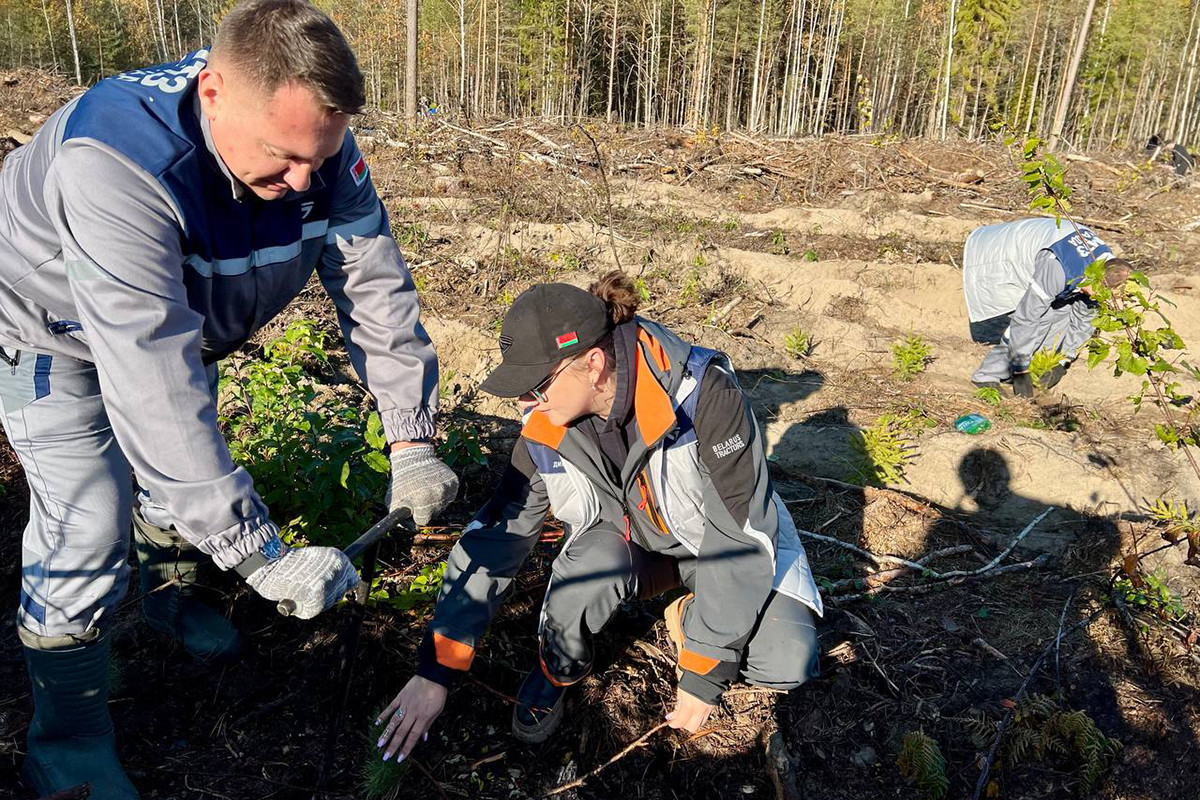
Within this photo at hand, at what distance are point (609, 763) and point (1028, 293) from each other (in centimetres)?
548

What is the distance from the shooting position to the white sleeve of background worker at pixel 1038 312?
6000 millimetres

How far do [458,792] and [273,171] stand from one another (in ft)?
5.88

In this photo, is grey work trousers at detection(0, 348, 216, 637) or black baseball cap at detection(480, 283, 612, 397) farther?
black baseball cap at detection(480, 283, 612, 397)

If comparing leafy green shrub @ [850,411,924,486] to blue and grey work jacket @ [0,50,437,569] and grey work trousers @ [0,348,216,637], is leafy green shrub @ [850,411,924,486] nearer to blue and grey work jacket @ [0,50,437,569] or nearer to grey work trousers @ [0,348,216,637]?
blue and grey work jacket @ [0,50,437,569]

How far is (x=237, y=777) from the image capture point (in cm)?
232

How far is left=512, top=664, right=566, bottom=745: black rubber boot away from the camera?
2.46m

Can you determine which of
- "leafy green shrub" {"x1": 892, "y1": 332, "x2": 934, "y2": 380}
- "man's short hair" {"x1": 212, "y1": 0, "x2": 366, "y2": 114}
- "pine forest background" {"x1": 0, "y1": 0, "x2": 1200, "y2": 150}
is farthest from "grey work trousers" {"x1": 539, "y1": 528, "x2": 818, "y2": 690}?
"pine forest background" {"x1": 0, "y1": 0, "x2": 1200, "y2": 150}

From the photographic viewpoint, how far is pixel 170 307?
158 centimetres

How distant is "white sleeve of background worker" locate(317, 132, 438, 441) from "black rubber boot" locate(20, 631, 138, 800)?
1.00 meters

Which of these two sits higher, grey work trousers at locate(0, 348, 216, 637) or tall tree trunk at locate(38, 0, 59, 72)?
tall tree trunk at locate(38, 0, 59, 72)

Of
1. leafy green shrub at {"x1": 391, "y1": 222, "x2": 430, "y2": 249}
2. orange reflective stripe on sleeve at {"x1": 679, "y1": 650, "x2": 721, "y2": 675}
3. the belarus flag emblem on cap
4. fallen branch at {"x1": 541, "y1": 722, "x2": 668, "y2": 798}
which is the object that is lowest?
fallen branch at {"x1": 541, "y1": 722, "x2": 668, "y2": 798}

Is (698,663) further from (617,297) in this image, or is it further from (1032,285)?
(1032,285)

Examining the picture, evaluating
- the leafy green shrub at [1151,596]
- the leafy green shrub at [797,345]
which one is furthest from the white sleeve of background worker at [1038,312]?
the leafy green shrub at [1151,596]

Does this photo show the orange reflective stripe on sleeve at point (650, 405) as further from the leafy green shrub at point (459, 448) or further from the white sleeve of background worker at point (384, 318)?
the leafy green shrub at point (459, 448)
